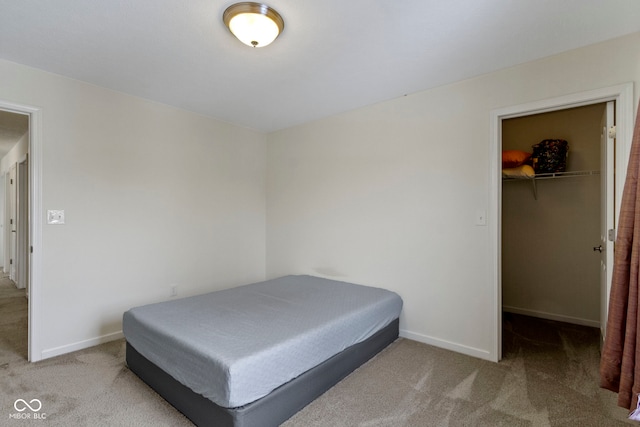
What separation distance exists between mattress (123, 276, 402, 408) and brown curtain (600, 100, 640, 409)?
1394 millimetres

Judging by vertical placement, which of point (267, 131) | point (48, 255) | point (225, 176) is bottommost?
point (48, 255)

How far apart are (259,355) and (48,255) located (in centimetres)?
212

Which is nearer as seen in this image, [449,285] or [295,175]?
[449,285]

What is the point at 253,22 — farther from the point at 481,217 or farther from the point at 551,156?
the point at 551,156

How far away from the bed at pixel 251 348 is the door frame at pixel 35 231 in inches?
34.2

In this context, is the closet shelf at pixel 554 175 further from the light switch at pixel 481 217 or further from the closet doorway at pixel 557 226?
the light switch at pixel 481 217

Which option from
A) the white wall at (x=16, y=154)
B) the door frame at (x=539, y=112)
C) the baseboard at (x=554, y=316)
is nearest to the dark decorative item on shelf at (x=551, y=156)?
the door frame at (x=539, y=112)

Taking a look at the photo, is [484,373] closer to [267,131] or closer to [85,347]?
[85,347]

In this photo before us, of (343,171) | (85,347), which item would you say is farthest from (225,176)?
(85,347)

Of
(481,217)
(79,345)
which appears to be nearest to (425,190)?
(481,217)

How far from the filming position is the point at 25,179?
4535mm

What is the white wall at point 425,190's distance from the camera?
234 centimetres

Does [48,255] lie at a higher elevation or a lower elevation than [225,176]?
lower

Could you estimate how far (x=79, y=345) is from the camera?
8.68 feet
